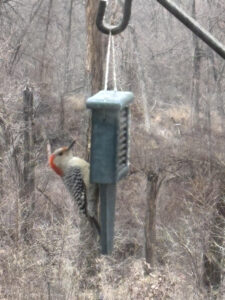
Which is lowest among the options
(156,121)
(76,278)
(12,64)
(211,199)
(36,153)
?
(76,278)

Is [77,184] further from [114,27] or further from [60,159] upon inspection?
[114,27]

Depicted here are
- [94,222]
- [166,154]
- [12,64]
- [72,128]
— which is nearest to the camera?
[94,222]

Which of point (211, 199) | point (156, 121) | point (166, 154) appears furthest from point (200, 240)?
point (156, 121)

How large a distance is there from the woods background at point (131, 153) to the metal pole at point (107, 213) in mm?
Answer: 5594

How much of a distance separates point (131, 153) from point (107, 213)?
1251 centimetres

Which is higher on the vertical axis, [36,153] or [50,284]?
[36,153]

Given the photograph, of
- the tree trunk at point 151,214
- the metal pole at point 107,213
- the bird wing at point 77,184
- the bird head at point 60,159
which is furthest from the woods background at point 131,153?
the metal pole at point 107,213

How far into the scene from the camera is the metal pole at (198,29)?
2.14m

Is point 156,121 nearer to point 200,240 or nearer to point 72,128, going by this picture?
point 72,128

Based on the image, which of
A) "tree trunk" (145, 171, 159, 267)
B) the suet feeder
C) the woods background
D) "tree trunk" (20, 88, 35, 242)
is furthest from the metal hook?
"tree trunk" (145, 171, 159, 267)

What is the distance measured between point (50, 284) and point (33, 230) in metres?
4.14

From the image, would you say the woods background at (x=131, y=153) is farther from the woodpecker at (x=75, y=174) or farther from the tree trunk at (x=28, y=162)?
the woodpecker at (x=75, y=174)

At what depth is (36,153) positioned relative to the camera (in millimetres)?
15094

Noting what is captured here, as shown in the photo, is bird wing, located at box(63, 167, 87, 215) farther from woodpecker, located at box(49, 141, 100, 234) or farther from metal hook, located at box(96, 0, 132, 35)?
metal hook, located at box(96, 0, 132, 35)
